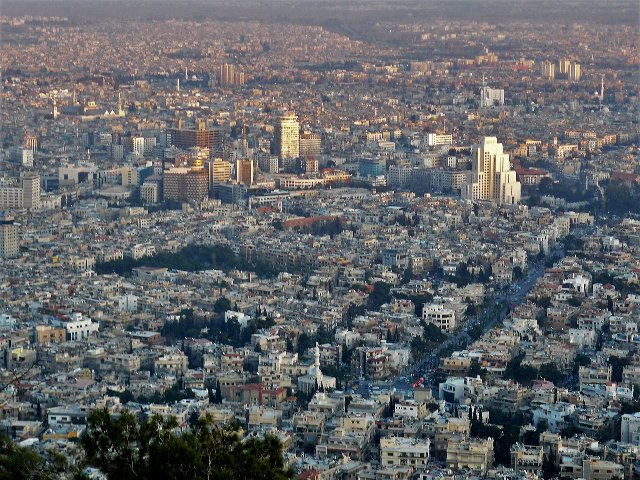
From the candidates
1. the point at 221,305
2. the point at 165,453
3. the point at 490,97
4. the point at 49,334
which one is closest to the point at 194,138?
the point at 490,97

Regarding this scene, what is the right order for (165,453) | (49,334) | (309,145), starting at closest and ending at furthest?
(165,453) < (49,334) < (309,145)

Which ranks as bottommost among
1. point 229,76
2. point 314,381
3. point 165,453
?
point 229,76

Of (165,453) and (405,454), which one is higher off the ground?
(165,453)

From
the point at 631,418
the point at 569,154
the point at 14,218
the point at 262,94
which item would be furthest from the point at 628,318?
the point at 262,94

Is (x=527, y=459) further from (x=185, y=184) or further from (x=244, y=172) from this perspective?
(x=244, y=172)

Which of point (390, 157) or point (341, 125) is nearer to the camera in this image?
point (390, 157)

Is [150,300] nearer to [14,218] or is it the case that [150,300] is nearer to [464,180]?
[14,218]

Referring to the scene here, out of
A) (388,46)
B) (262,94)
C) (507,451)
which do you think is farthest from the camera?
(388,46)
